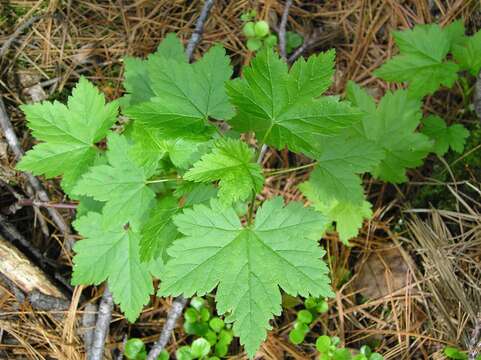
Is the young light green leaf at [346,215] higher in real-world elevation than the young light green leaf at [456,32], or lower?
lower

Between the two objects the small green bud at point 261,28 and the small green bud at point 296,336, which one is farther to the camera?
the small green bud at point 261,28

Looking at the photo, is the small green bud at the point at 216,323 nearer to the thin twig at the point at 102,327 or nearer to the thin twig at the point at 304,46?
the thin twig at the point at 102,327

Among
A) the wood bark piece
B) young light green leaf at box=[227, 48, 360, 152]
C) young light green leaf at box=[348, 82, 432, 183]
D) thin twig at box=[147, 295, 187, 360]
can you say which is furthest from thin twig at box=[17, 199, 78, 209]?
young light green leaf at box=[348, 82, 432, 183]

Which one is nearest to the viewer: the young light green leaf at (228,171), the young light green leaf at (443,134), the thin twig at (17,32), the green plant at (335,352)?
the young light green leaf at (228,171)

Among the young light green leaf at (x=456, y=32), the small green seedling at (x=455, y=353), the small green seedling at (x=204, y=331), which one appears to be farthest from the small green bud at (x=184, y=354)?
the young light green leaf at (x=456, y=32)

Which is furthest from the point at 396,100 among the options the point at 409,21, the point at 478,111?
the point at 409,21

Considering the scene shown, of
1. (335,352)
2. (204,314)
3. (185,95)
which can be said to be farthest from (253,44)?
(335,352)
